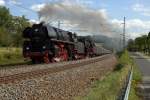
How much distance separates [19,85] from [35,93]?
241 centimetres

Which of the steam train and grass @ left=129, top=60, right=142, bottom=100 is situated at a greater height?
the steam train

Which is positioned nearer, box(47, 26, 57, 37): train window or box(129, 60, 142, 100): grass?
box(129, 60, 142, 100): grass

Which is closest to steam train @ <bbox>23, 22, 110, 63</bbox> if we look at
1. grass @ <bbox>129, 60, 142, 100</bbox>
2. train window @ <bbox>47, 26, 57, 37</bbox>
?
train window @ <bbox>47, 26, 57, 37</bbox>

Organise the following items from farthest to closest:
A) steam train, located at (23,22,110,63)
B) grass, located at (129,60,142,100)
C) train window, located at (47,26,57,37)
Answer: train window, located at (47,26,57,37) < steam train, located at (23,22,110,63) < grass, located at (129,60,142,100)

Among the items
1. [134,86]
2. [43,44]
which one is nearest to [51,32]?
[43,44]

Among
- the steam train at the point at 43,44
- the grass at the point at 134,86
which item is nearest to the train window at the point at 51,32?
the steam train at the point at 43,44

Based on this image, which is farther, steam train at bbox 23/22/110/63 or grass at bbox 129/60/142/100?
steam train at bbox 23/22/110/63

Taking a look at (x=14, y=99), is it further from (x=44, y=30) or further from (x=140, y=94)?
A: (x=44, y=30)

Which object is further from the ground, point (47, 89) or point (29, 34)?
point (29, 34)

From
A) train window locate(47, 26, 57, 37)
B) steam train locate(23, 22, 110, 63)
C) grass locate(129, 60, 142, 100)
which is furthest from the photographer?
train window locate(47, 26, 57, 37)

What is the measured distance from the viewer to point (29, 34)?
38.3 m

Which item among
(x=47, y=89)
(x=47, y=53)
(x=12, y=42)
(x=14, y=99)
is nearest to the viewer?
(x=14, y=99)

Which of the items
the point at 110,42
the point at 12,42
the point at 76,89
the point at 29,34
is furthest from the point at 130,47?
the point at 76,89

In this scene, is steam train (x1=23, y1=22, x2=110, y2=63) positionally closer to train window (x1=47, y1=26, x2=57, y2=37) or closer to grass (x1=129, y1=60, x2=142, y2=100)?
train window (x1=47, y1=26, x2=57, y2=37)
